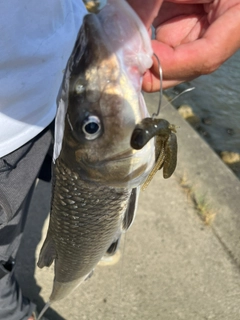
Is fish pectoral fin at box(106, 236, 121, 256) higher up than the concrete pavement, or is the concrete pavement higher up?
fish pectoral fin at box(106, 236, 121, 256)

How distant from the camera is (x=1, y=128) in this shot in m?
1.54

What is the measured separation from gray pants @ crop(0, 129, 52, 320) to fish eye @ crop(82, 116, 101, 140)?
522 mm

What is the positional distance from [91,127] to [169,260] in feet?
5.98

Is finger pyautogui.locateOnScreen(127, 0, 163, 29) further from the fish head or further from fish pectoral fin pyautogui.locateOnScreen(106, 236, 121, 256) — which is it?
fish pectoral fin pyautogui.locateOnScreen(106, 236, 121, 256)

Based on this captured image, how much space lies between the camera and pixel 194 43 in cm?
127

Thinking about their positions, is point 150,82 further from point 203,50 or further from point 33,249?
point 33,249

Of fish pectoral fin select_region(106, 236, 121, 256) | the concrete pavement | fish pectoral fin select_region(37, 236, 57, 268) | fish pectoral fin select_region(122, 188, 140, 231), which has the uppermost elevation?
fish pectoral fin select_region(122, 188, 140, 231)

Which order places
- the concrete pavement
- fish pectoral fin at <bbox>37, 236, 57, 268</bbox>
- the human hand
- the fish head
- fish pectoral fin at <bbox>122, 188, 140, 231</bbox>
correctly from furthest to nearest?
the concrete pavement → fish pectoral fin at <bbox>37, 236, 57, 268</bbox> → fish pectoral fin at <bbox>122, 188, 140, 231</bbox> → the human hand → the fish head

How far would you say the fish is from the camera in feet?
3.74

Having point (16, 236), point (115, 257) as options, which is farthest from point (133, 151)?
point (115, 257)

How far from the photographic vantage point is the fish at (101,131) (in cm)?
114

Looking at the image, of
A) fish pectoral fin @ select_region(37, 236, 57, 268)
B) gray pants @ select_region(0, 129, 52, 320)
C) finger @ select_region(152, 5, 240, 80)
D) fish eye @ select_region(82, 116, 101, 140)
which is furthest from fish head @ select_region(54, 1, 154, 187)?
fish pectoral fin @ select_region(37, 236, 57, 268)

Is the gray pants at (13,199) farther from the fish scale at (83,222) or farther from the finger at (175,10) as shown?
the finger at (175,10)

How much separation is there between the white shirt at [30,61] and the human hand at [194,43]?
0.43 meters
